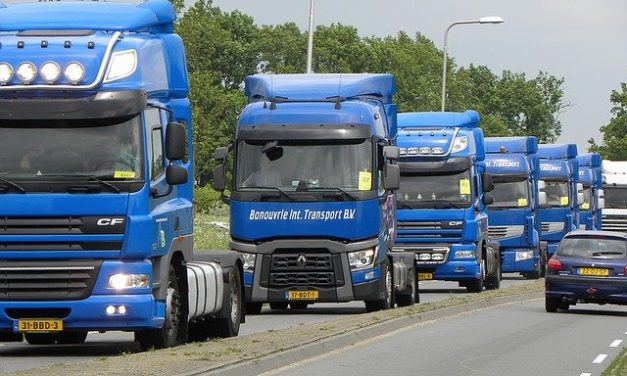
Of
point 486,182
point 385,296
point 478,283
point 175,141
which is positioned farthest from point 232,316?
point 486,182

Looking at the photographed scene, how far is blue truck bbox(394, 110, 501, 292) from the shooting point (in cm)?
3603

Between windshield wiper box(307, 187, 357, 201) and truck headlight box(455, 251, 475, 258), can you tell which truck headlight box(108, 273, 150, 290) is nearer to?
windshield wiper box(307, 187, 357, 201)

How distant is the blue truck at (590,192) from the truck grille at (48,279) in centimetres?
4474

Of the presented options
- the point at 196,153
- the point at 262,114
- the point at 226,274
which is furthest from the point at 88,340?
the point at 196,153

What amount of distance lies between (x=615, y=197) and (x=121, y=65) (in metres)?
56.9

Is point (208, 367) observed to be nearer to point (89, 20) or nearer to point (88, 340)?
point (89, 20)

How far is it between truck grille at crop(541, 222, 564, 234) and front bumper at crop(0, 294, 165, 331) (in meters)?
38.3

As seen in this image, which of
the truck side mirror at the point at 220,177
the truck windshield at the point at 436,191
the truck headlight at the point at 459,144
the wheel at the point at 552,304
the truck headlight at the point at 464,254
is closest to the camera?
the truck side mirror at the point at 220,177

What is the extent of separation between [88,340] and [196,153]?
174ft

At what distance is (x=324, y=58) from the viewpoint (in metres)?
124

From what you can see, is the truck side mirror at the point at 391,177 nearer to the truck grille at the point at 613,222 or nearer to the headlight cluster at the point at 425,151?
the headlight cluster at the point at 425,151

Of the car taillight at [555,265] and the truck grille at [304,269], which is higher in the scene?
the truck grille at [304,269]

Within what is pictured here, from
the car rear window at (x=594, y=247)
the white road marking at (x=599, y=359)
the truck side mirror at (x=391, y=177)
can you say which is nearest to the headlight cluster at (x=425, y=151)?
the car rear window at (x=594, y=247)

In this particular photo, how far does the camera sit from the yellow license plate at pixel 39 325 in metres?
17.9
